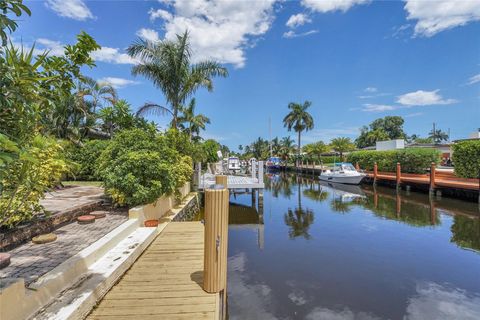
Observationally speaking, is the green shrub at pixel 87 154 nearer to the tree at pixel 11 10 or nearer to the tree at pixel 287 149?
the tree at pixel 11 10

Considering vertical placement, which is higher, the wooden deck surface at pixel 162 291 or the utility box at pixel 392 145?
the utility box at pixel 392 145

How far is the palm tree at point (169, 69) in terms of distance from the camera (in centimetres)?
1356

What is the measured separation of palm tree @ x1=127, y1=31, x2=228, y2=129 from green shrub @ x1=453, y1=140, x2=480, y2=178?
1680 centimetres

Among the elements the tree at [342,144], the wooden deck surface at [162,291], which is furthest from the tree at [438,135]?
the wooden deck surface at [162,291]

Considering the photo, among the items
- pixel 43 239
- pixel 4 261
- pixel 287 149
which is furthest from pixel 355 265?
pixel 287 149

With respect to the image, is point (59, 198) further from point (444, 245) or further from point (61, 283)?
point (444, 245)

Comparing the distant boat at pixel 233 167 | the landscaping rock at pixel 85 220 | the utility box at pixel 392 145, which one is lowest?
the landscaping rock at pixel 85 220

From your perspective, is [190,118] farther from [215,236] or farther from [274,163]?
[274,163]

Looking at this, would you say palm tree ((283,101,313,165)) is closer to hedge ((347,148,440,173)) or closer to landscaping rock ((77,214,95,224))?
hedge ((347,148,440,173))

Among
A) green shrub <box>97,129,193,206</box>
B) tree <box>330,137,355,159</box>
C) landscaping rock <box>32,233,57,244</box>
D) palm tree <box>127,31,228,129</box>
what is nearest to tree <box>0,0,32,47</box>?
landscaping rock <box>32,233,57,244</box>

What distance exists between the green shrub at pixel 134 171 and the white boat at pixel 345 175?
21243 mm

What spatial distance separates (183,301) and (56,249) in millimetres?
2583

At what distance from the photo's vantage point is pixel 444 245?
882 cm

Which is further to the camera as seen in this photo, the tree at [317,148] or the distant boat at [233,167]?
the tree at [317,148]
